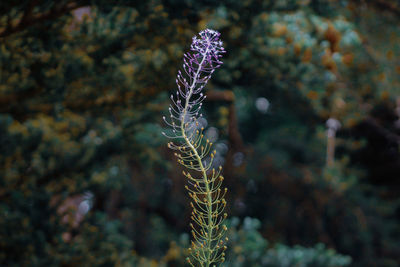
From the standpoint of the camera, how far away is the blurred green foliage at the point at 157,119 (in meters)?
3.15

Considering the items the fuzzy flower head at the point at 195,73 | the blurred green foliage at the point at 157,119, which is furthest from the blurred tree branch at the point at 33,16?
the fuzzy flower head at the point at 195,73

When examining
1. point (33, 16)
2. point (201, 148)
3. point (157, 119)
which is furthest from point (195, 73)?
point (157, 119)

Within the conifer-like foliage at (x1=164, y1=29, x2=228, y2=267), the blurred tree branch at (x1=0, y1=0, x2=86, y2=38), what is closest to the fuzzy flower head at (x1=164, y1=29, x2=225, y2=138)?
the conifer-like foliage at (x1=164, y1=29, x2=228, y2=267)

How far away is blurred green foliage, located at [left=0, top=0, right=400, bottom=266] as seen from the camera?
10.3ft

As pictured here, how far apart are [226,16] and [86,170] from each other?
1619 mm

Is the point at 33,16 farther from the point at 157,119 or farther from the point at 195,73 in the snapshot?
the point at 157,119

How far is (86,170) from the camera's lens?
388 centimetres

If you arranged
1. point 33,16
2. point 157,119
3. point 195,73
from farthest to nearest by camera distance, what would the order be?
point 157,119
point 33,16
point 195,73

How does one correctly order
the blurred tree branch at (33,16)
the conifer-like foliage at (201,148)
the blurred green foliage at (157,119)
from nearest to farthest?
the conifer-like foliage at (201,148), the blurred tree branch at (33,16), the blurred green foliage at (157,119)

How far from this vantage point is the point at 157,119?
470 cm

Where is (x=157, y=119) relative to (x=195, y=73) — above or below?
below

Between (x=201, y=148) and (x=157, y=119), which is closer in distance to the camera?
(x=201, y=148)

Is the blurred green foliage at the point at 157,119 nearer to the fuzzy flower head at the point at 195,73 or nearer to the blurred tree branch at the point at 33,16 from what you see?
the blurred tree branch at the point at 33,16

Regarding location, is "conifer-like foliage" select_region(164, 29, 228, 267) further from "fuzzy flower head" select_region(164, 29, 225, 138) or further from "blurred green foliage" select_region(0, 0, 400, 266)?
"blurred green foliage" select_region(0, 0, 400, 266)
